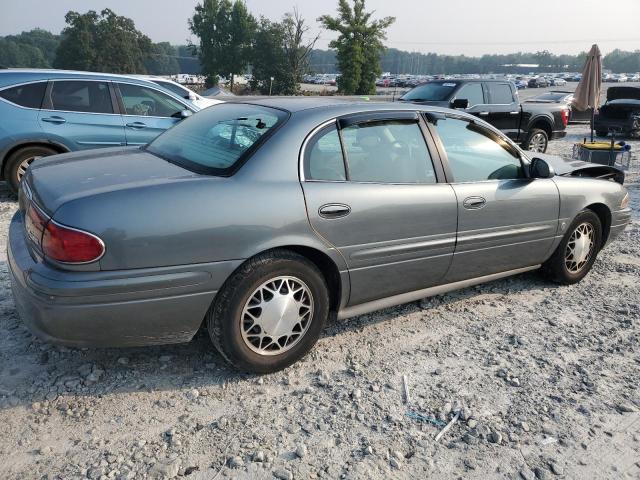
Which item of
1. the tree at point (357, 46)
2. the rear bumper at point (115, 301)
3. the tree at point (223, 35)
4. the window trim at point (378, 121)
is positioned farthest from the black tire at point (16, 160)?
the tree at point (223, 35)

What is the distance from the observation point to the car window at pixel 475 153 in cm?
375

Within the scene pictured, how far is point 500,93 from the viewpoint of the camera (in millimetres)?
11617

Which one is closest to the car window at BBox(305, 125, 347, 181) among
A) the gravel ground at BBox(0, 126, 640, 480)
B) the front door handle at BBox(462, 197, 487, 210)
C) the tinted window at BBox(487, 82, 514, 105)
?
the front door handle at BBox(462, 197, 487, 210)

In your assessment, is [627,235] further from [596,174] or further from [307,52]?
[307,52]

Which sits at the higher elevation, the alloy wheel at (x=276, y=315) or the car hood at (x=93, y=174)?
the car hood at (x=93, y=174)

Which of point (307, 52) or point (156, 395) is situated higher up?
point (307, 52)

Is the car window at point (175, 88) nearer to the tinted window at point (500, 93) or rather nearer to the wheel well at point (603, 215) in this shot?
the tinted window at point (500, 93)

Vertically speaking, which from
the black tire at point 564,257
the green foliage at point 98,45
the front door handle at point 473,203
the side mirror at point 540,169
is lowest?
the black tire at point 564,257

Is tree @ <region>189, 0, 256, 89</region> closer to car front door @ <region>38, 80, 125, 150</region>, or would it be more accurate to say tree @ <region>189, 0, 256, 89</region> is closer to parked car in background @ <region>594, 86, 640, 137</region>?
parked car in background @ <region>594, 86, 640, 137</region>

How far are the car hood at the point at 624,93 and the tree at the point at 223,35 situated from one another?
3856cm

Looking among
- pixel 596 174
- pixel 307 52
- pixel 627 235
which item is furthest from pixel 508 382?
pixel 307 52

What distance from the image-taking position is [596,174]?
16.7 feet

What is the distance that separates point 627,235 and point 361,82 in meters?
33.9

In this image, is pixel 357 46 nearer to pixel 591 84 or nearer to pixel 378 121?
pixel 591 84
